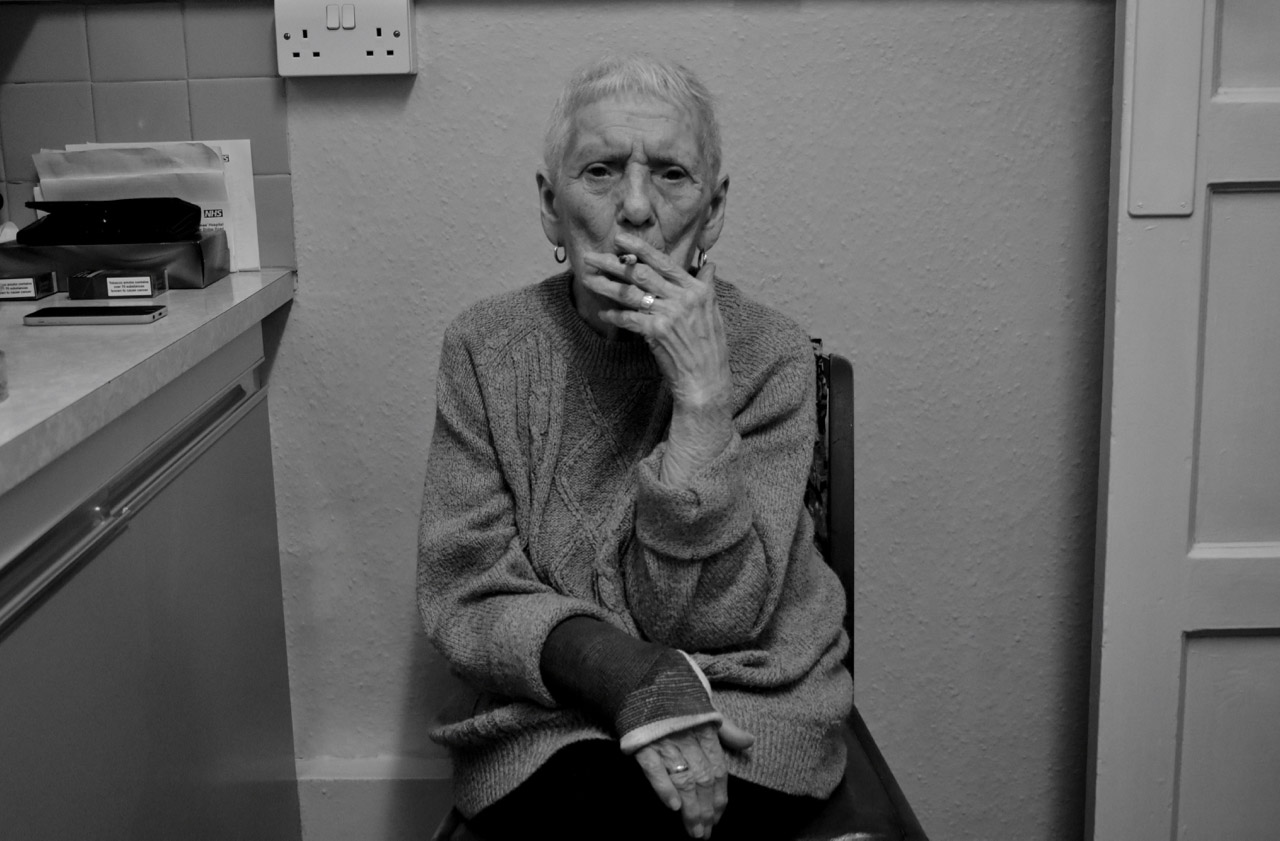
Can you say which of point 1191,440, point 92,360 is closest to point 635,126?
point 92,360

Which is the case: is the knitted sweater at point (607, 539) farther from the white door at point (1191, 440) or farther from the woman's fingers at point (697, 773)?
the white door at point (1191, 440)

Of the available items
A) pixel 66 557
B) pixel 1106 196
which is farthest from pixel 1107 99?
pixel 66 557

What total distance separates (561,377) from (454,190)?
1.93 feet

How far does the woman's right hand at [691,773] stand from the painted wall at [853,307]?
83 centimetres

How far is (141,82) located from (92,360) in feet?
2.40

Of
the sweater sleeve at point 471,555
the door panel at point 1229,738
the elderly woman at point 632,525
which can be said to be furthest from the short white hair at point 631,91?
the door panel at point 1229,738

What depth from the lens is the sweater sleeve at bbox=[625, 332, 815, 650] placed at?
119 cm

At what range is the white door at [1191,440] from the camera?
165cm

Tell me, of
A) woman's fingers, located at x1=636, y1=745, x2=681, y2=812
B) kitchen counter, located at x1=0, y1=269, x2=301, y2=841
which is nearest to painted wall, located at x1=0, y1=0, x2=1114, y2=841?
kitchen counter, located at x1=0, y1=269, x2=301, y2=841

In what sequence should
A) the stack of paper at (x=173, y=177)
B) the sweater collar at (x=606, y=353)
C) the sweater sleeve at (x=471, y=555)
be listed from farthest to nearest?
the stack of paper at (x=173, y=177), the sweater collar at (x=606, y=353), the sweater sleeve at (x=471, y=555)

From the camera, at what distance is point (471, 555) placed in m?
1.29

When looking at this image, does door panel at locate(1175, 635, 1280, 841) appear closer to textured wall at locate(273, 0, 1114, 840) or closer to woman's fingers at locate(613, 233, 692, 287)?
textured wall at locate(273, 0, 1114, 840)

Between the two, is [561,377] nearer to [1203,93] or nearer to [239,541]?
[239,541]

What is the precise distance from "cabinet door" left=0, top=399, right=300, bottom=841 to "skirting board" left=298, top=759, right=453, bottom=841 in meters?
0.04
